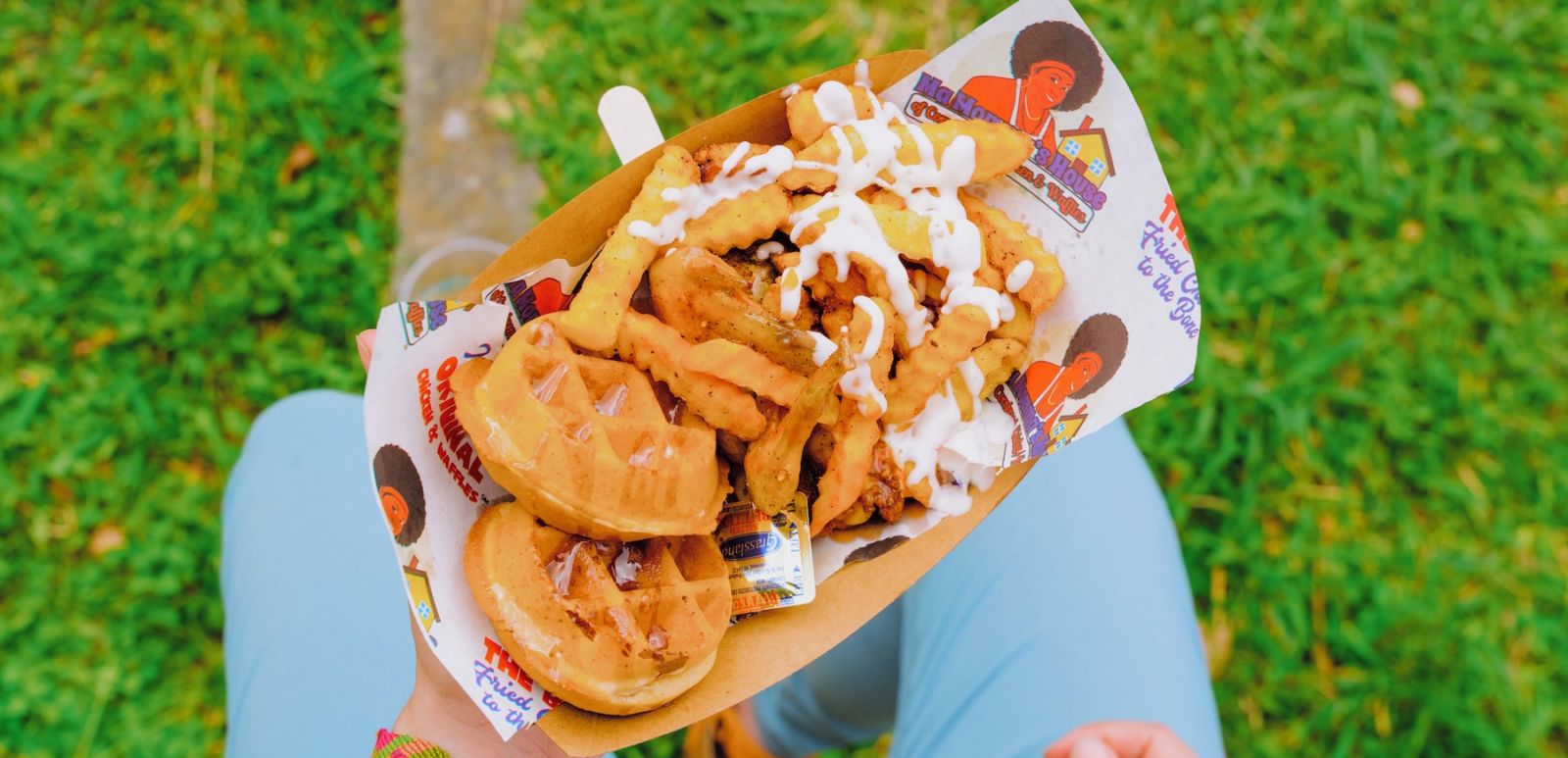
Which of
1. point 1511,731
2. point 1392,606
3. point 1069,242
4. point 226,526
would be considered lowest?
point 1511,731

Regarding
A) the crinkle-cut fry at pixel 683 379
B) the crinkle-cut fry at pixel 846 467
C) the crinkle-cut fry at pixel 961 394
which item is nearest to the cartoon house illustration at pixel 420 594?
the crinkle-cut fry at pixel 683 379

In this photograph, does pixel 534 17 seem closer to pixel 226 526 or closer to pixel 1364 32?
pixel 226 526

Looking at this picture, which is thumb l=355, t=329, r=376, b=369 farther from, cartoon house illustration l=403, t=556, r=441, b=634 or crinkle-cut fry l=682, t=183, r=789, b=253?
crinkle-cut fry l=682, t=183, r=789, b=253

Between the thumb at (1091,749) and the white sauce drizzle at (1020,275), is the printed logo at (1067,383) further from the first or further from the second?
the thumb at (1091,749)

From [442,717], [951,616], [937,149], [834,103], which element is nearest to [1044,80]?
[937,149]

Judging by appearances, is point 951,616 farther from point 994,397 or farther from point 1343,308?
point 1343,308

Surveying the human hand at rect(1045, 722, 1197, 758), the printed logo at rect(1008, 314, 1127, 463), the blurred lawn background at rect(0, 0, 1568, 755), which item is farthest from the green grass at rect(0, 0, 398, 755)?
the human hand at rect(1045, 722, 1197, 758)

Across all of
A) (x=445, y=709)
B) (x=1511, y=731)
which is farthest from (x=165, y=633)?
(x=1511, y=731)

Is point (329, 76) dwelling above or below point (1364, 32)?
above
